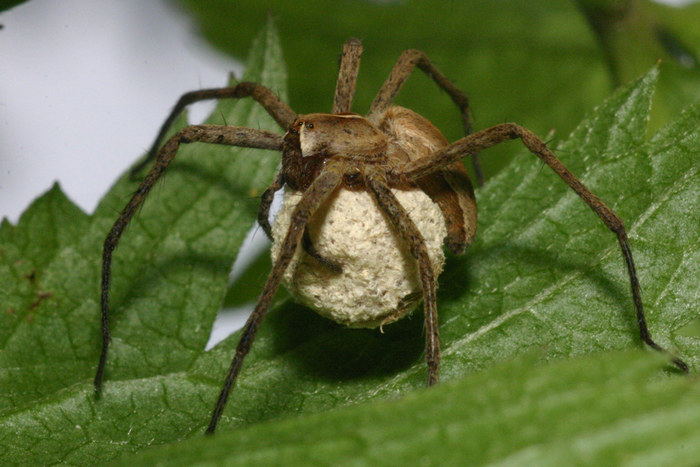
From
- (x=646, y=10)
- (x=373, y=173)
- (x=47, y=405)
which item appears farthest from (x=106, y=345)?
(x=646, y=10)

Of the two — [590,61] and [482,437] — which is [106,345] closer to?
[482,437]

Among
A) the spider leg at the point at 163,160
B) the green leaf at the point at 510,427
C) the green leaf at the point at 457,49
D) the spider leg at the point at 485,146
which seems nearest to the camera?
the green leaf at the point at 510,427

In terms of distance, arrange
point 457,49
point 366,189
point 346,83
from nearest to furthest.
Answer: point 366,189 < point 346,83 < point 457,49

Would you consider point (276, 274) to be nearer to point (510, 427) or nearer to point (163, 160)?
point (163, 160)

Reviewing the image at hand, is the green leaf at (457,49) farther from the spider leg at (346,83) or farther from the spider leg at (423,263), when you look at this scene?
the spider leg at (423,263)

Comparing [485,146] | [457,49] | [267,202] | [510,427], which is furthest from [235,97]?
[510,427]

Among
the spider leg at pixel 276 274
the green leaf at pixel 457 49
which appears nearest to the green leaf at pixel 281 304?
the spider leg at pixel 276 274
